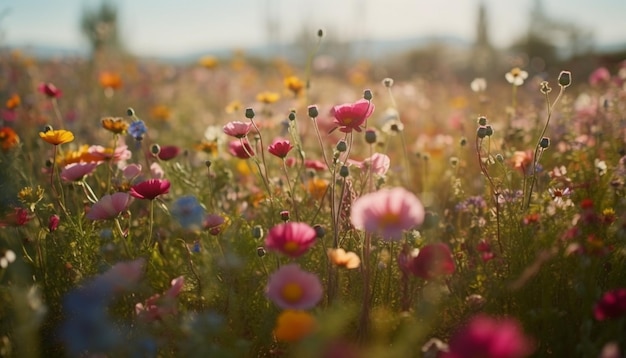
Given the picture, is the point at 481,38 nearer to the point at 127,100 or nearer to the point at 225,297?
the point at 127,100

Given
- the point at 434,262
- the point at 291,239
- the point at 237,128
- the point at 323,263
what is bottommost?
the point at 323,263

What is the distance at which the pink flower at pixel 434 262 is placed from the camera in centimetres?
133

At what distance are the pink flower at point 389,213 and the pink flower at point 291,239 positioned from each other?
4.7 inches

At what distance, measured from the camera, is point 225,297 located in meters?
1.65

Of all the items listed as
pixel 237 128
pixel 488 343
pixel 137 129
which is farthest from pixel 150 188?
pixel 488 343

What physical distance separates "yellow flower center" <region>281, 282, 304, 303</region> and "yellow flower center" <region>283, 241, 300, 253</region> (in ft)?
0.28

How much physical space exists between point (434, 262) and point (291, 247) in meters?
0.38

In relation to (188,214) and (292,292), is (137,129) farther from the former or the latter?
(292,292)

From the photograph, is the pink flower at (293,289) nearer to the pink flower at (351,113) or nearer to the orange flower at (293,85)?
the pink flower at (351,113)

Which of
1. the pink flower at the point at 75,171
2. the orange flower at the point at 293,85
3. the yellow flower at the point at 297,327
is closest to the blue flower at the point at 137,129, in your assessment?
the pink flower at the point at 75,171

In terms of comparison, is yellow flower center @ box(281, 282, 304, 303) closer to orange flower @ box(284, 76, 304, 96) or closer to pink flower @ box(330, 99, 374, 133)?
pink flower @ box(330, 99, 374, 133)

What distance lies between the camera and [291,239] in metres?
1.23

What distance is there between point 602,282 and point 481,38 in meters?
14.4

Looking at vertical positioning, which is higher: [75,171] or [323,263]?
[75,171]
